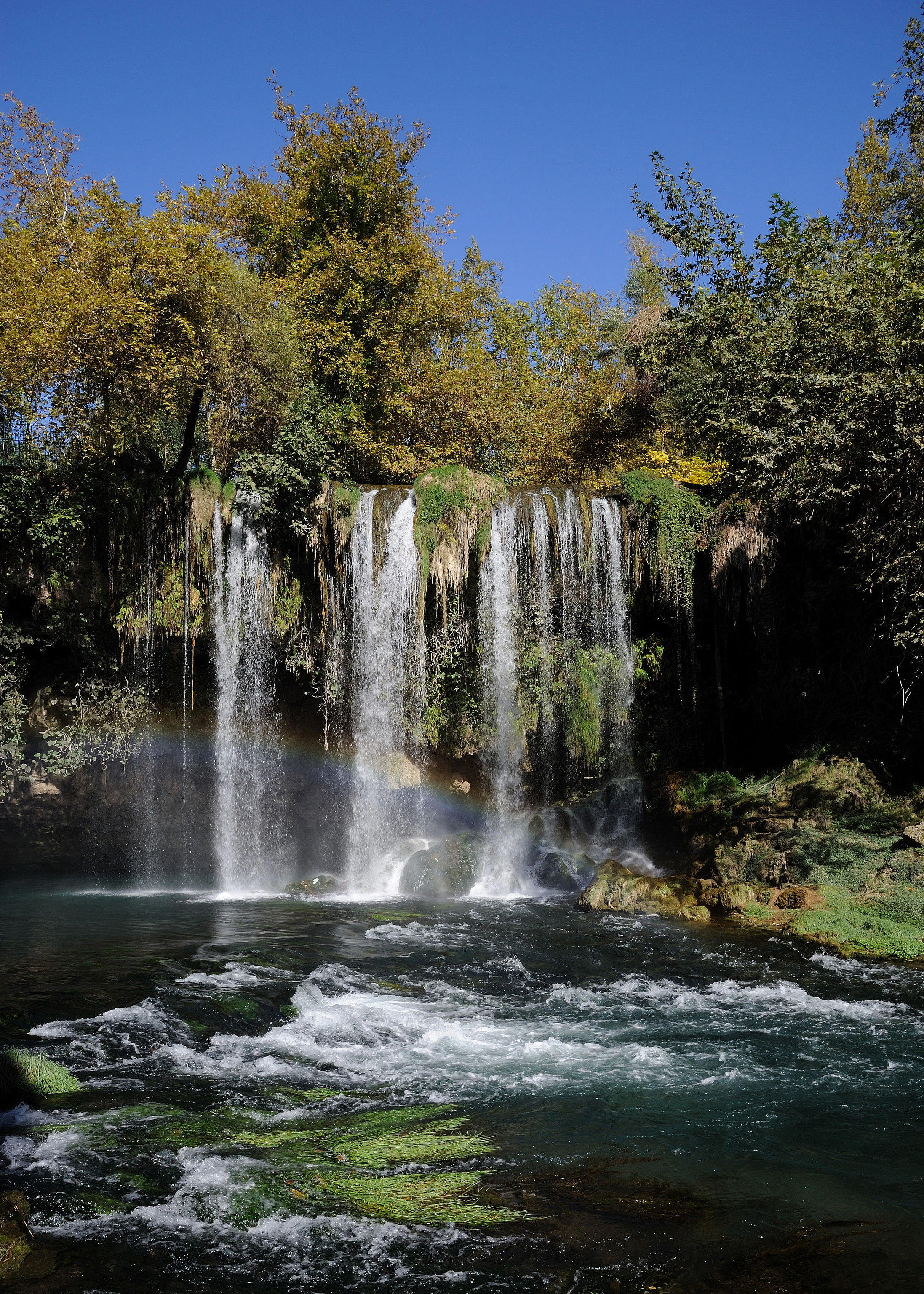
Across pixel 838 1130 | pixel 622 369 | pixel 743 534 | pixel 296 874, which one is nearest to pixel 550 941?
pixel 838 1130

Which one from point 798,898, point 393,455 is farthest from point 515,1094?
point 393,455

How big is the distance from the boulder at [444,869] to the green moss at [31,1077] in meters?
10.6

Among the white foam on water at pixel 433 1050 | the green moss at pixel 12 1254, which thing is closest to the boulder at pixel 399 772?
the white foam on water at pixel 433 1050

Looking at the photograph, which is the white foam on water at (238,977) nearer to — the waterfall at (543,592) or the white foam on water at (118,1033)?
the white foam on water at (118,1033)

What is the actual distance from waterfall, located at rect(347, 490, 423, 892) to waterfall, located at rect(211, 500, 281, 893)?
198 cm

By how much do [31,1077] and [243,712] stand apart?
12769mm

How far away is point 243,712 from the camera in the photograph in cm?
1872

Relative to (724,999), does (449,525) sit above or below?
above

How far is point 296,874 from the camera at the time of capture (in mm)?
19719

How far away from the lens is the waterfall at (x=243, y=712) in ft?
59.7

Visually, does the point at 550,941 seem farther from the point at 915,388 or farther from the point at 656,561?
the point at 915,388

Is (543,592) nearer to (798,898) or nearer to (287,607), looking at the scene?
(287,607)

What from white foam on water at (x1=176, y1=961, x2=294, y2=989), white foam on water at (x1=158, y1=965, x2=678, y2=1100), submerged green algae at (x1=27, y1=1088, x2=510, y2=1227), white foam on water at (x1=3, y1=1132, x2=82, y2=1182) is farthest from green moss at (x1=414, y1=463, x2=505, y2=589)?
white foam on water at (x1=3, y1=1132, x2=82, y2=1182)

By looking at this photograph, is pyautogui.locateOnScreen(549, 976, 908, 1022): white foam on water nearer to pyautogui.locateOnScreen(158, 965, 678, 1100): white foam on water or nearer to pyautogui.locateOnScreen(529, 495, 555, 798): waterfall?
pyautogui.locateOnScreen(158, 965, 678, 1100): white foam on water
